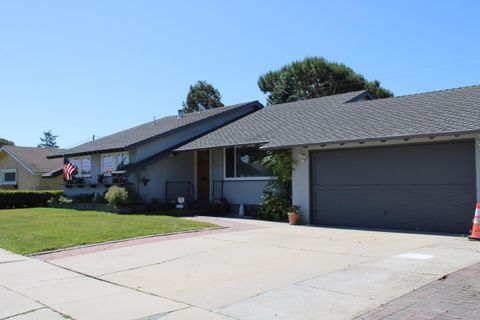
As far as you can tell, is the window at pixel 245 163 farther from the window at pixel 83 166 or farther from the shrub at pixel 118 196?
the window at pixel 83 166

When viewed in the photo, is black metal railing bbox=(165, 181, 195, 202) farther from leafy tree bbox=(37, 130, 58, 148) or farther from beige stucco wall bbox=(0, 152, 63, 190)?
leafy tree bbox=(37, 130, 58, 148)

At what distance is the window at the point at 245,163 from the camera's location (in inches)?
739

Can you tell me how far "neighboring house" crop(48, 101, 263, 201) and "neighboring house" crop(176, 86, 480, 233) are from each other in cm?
381

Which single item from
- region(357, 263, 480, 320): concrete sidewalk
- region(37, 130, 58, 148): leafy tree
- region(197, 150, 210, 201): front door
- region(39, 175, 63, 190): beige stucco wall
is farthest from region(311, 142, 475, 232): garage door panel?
region(37, 130, 58, 148): leafy tree

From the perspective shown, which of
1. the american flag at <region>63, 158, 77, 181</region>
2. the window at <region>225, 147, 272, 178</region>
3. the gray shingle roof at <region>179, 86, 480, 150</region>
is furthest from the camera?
the american flag at <region>63, 158, 77, 181</region>

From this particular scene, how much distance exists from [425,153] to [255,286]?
7.75 metres

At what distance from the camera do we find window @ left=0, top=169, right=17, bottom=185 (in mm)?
35406

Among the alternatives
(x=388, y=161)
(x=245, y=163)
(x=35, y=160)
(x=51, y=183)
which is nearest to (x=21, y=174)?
(x=35, y=160)

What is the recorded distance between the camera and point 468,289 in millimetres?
6289

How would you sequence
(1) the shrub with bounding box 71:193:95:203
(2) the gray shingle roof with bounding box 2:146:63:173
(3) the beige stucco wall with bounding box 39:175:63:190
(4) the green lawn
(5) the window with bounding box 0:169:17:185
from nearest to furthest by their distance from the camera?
(4) the green lawn → (1) the shrub with bounding box 71:193:95:203 → (3) the beige stucco wall with bounding box 39:175:63:190 → (2) the gray shingle roof with bounding box 2:146:63:173 → (5) the window with bounding box 0:169:17:185

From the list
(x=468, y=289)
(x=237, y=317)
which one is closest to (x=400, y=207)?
(x=468, y=289)

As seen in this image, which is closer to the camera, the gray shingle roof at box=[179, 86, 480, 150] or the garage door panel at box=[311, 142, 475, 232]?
the garage door panel at box=[311, 142, 475, 232]

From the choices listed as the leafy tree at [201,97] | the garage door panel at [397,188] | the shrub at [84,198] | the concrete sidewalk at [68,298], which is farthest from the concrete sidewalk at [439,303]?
the leafy tree at [201,97]

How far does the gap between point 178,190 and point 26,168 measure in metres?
16.5
